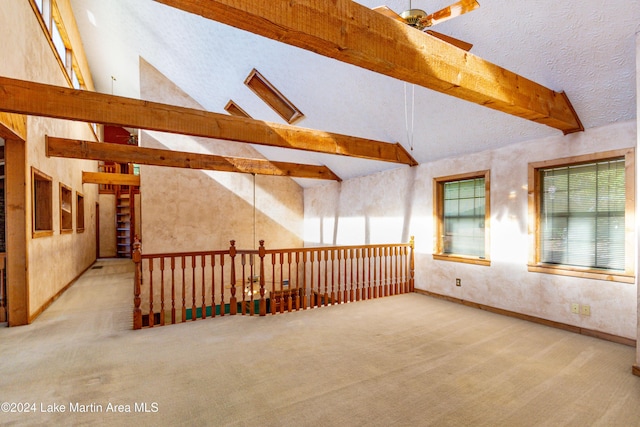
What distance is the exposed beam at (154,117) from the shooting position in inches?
105

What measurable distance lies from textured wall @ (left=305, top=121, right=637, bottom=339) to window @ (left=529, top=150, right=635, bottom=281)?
0.12 metres

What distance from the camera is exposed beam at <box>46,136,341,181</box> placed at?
15.3 feet

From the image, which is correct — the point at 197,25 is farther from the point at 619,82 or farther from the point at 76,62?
the point at 619,82

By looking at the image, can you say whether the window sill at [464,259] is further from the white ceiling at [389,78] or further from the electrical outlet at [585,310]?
the white ceiling at [389,78]

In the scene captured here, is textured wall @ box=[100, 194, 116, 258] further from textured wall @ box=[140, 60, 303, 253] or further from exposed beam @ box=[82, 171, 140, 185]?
textured wall @ box=[140, 60, 303, 253]

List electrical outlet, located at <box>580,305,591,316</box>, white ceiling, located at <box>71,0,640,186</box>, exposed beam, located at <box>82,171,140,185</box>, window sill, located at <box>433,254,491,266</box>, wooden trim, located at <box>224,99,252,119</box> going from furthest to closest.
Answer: exposed beam, located at <box>82,171,140,185</box> → wooden trim, located at <box>224,99,252,119</box> → window sill, located at <box>433,254,491,266</box> → electrical outlet, located at <box>580,305,591,316</box> → white ceiling, located at <box>71,0,640,186</box>

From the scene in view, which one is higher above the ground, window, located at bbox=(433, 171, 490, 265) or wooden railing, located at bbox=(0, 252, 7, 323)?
window, located at bbox=(433, 171, 490, 265)

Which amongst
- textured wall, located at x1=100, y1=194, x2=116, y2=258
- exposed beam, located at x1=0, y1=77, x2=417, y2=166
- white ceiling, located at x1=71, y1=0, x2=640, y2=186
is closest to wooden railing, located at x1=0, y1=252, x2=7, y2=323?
exposed beam, located at x1=0, y1=77, x2=417, y2=166

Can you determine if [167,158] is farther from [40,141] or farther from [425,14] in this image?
[425,14]

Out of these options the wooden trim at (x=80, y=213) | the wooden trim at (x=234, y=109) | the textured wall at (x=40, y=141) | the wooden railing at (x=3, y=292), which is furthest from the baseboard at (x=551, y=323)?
the wooden trim at (x=80, y=213)

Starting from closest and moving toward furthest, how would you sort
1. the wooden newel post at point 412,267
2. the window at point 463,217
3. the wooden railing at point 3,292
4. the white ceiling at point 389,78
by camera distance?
the white ceiling at point 389,78 < the wooden railing at point 3,292 < the window at point 463,217 < the wooden newel post at point 412,267

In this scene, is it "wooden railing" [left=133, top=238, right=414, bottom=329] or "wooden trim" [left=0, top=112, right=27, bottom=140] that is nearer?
"wooden trim" [left=0, top=112, right=27, bottom=140]

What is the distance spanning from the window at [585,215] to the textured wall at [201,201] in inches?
230

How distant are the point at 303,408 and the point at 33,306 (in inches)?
156
